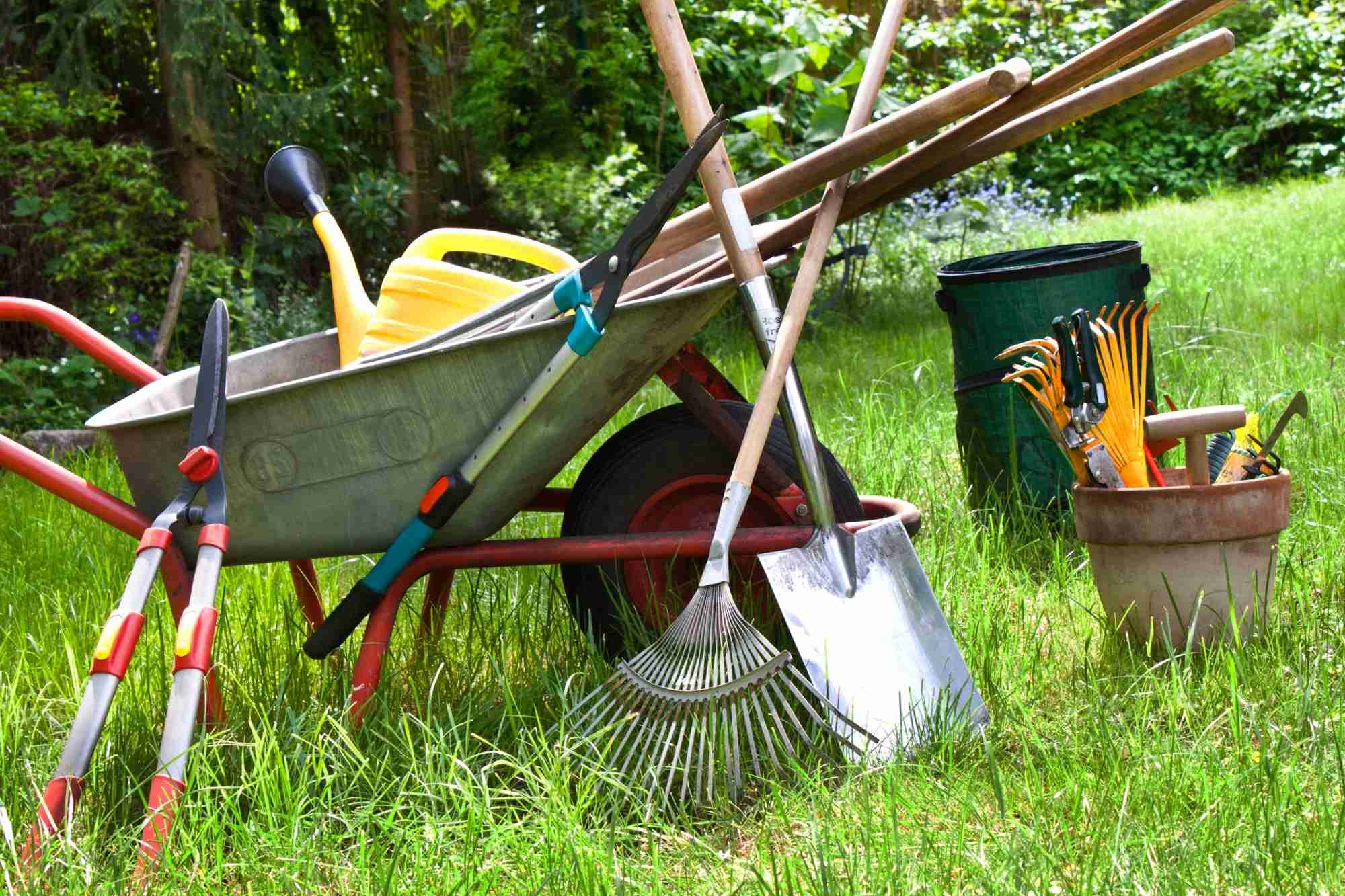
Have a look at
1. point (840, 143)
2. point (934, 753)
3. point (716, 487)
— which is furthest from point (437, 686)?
point (840, 143)

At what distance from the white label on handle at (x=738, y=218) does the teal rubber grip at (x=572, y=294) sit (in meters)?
0.30

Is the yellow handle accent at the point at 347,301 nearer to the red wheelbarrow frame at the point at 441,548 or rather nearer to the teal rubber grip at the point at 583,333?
the red wheelbarrow frame at the point at 441,548

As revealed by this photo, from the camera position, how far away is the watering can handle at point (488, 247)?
6.98 feet

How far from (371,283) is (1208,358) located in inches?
164

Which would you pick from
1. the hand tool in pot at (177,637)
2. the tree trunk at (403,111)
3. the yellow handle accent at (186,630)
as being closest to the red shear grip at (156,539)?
the hand tool in pot at (177,637)

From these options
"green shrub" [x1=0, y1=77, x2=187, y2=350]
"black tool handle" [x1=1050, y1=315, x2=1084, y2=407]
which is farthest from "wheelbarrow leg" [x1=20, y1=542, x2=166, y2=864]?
"green shrub" [x1=0, y1=77, x2=187, y2=350]

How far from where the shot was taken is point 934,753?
168cm

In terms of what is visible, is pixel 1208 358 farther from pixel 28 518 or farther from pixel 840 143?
pixel 28 518

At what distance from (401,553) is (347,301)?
1.89 feet

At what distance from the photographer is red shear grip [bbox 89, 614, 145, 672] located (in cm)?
150

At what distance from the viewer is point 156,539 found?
63.4 inches

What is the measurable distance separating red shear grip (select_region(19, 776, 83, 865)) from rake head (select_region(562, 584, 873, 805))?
0.62 m

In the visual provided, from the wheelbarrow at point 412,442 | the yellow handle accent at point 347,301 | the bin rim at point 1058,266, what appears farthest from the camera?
the bin rim at point 1058,266

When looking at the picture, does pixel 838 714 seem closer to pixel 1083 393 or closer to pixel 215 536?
pixel 1083 393
